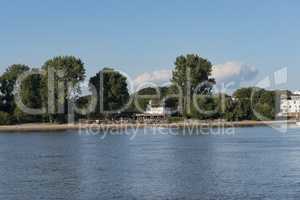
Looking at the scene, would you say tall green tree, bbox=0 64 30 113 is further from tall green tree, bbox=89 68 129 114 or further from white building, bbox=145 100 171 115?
white building, bbox=145 100 171 115

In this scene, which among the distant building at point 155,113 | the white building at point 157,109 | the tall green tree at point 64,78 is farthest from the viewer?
the white building at point 157,109

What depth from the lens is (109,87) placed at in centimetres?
13525

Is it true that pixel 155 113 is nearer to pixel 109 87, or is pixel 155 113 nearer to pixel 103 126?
pixel 109 87

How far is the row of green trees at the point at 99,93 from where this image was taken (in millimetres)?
122875

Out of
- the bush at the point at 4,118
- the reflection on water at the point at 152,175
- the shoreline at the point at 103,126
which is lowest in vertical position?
the reflection on water at the point at 152,175

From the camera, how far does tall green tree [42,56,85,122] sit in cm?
12137

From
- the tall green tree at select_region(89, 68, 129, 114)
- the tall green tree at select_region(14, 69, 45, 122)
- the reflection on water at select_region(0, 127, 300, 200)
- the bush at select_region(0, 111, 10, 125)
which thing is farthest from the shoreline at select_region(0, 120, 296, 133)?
the reflection on water at select_region(0, 127, 300, 200)

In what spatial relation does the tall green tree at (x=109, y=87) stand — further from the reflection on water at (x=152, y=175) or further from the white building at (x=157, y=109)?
the reflection on water at (x=152, y=175)

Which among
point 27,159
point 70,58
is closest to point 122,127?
point 70,58

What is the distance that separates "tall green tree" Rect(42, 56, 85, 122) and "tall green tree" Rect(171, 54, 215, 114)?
76.0 ft

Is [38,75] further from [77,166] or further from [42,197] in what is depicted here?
[42,197]

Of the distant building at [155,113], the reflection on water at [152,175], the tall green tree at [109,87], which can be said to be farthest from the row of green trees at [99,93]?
the reflection on water at [152,175]

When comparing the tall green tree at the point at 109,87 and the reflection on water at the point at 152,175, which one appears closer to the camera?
the reflection on water at the point at 152,175

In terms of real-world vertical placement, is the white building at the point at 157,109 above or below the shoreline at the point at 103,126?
above
